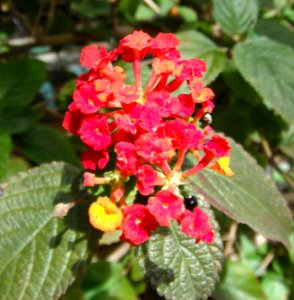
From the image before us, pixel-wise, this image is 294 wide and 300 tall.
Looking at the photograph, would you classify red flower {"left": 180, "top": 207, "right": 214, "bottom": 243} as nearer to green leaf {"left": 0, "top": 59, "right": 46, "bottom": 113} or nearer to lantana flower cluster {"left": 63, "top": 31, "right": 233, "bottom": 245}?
lantana flower cluster {"left": 63, "top": 31, "right": 233, "bottom": 245}

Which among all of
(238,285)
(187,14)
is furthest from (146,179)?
(187,14)

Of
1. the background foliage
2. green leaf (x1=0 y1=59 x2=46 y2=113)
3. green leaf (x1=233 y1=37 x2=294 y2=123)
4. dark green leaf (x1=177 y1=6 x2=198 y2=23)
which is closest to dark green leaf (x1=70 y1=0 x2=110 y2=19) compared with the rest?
the background foliage

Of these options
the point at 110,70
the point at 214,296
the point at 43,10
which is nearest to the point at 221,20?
the point at 110,70

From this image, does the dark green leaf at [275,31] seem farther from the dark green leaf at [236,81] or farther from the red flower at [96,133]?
the red flower at [96,133]

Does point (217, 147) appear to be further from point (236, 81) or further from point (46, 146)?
point (46, 146)

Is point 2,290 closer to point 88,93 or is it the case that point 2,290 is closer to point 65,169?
point 65,169
